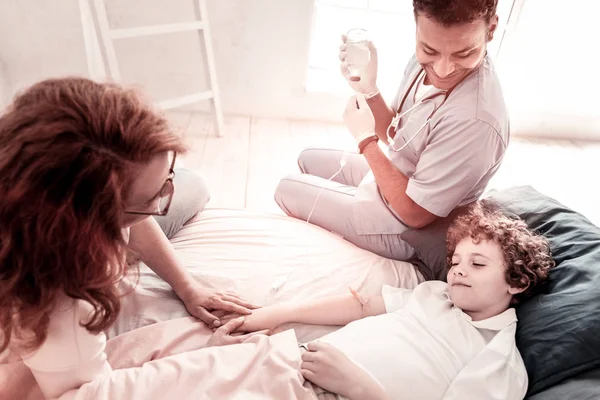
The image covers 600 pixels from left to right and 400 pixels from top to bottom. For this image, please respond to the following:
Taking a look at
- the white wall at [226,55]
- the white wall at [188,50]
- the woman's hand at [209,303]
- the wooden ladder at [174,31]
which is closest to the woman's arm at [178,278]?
the woman's hand at [209,303]

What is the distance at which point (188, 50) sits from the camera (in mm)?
2652

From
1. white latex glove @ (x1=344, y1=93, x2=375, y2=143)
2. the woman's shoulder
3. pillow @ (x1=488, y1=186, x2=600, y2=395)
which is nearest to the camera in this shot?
the woman's shoulder

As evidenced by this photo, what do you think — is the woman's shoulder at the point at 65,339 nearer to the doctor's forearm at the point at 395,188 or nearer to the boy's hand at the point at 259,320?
the boy's hand at the point at 259,320

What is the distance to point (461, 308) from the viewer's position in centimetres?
113

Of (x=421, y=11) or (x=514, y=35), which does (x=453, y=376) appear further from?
(x=514, y=35)

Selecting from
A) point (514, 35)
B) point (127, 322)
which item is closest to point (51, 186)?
point (127, 322)

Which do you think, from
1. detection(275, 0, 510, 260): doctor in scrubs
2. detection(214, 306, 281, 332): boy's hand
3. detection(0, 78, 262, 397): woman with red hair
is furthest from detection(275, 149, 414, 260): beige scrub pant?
detection(0, 78, 262, 397): woman with red hair

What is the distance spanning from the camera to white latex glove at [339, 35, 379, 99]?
151 centimetres

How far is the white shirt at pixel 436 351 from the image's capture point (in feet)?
3.13

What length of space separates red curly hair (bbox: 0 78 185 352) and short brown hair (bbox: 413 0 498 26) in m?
0.77

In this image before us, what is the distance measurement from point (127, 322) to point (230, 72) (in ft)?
6.51

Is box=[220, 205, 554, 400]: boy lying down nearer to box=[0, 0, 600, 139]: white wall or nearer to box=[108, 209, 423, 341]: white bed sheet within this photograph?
box=[108, 209, 423, 341]: white bed sheet

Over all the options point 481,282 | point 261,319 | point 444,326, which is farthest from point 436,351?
point 261,319

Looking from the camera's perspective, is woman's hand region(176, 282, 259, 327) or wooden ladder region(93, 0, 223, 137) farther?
wooden ladder region(93, 0, 223, 137)
